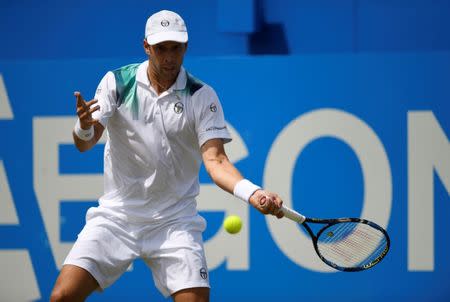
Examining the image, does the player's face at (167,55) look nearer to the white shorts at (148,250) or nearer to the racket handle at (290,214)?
the white shorts at (148,250)

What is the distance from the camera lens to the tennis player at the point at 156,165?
14.3ft

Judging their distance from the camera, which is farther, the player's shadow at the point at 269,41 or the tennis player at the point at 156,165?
the player's shadow at the point at 269,41

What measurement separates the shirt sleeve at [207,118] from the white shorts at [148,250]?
42 centimetres

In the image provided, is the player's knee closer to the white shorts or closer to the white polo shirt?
the white shorts

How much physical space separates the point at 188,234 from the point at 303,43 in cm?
233

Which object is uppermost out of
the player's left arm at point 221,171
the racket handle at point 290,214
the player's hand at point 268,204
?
the player's left arm at point 221,171

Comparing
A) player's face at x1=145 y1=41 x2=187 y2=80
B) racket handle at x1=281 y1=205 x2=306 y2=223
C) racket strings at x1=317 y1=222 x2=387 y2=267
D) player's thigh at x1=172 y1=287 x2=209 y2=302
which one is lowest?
player's thigh at x1=172 y1=287 x2=209 y2=302

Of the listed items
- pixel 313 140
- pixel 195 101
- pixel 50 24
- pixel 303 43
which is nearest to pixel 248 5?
pixel 303 43

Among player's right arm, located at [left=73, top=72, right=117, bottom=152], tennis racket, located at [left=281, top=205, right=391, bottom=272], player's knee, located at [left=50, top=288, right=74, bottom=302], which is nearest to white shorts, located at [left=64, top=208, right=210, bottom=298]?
player's knee, located at [left=50, top=288, right=74, bottom=302]

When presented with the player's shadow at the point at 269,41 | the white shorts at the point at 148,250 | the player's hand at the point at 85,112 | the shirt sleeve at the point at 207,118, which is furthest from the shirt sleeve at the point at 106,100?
the player's shadow at the point at 269,41

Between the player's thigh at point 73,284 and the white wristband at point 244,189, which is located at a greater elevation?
the white wristband at point 244,189

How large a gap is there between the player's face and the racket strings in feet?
3.47

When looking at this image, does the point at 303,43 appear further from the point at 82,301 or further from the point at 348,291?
the point at 82,301

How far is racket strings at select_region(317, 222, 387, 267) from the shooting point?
4484 mm
